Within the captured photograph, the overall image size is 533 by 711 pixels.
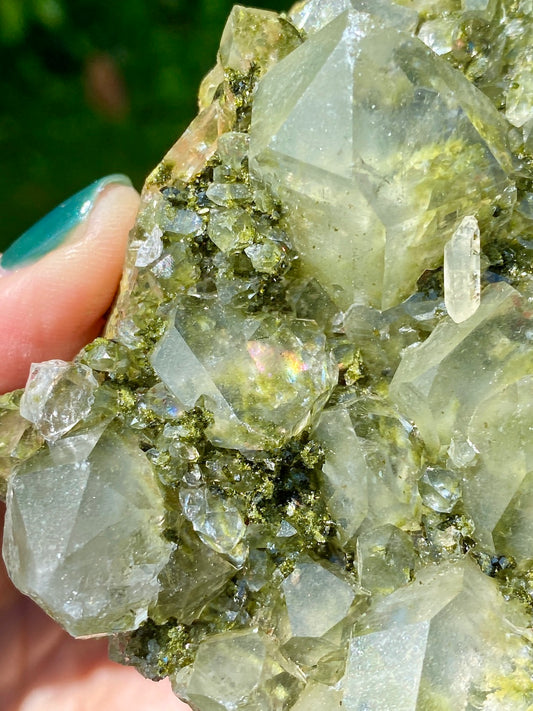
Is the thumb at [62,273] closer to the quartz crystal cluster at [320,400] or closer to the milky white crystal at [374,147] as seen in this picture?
the quartz crystal cluster at [320,400]

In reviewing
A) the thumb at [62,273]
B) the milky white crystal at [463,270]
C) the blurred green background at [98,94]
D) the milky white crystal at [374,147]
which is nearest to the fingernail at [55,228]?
the thumb at [62,273]

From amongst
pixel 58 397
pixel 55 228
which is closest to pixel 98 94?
pixel 55 228

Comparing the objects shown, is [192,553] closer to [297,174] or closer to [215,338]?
[215,338]

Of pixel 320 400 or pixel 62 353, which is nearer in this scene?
pixel 320 400

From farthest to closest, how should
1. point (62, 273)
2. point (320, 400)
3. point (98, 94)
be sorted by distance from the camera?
point (98, 94), point (62, 273), point (320, 400)

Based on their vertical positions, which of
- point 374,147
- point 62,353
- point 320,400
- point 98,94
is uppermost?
point 98,94

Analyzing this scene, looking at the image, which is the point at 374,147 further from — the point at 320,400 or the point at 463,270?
the point at 320,400
